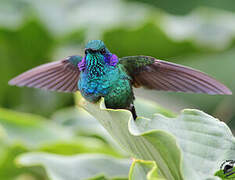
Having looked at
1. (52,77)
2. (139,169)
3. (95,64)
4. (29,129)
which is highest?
(95,64)

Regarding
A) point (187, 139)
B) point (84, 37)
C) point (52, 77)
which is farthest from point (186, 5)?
point (187, 139)

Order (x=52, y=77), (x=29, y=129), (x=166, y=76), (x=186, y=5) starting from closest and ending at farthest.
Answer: (x=166, y=76)
(x=52, y=77)
(x=29, y=129)
(x=186, y=5)

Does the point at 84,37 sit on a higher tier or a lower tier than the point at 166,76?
lower

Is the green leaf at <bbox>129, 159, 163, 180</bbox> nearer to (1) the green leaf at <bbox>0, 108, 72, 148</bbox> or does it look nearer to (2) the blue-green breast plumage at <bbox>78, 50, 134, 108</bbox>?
(2) the blue-green breast plumage at <bbox>78, 50, 134, 108</bbox>

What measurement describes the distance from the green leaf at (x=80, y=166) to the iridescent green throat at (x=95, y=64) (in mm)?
602

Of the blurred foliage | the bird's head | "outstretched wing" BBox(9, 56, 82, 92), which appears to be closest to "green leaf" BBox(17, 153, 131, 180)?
"outstretched wing" BBox(9, 56, 82, 92)

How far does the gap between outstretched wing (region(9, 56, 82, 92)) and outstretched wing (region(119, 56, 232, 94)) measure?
305mm

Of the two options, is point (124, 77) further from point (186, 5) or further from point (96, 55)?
point (186, 5)

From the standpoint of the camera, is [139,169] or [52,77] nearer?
[139,169]

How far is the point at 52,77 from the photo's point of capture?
87.8 inches

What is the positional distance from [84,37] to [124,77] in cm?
310

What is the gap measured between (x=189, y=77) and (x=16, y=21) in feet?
10.3

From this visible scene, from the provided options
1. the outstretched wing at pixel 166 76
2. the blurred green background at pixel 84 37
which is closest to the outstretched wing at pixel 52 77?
the outstretched wing at pixel 166 76

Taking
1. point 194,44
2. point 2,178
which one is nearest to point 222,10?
point 194,44
